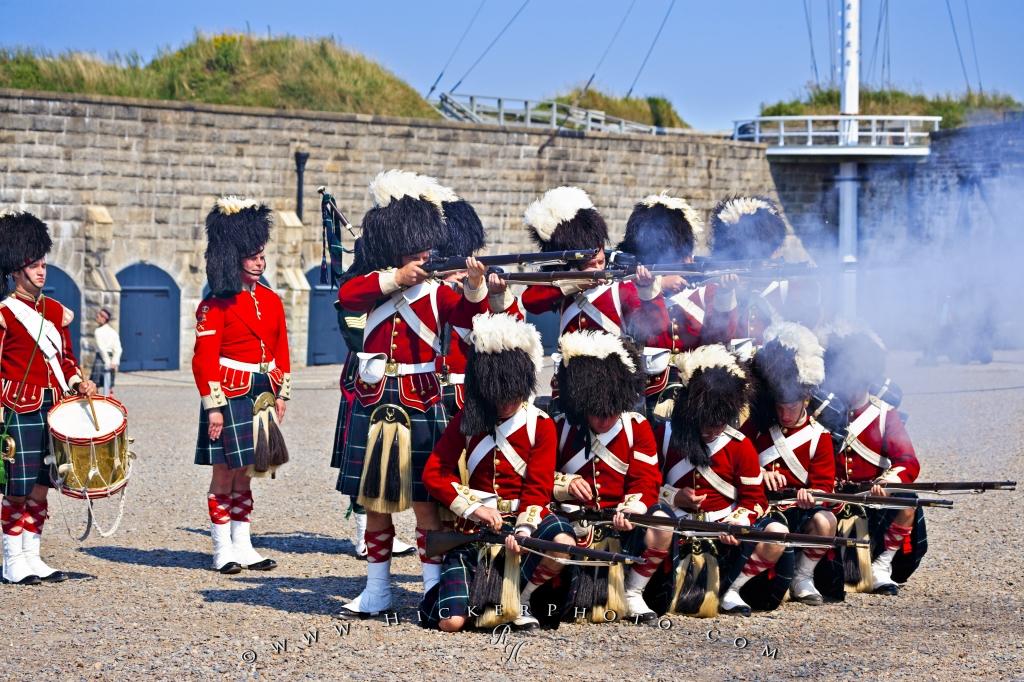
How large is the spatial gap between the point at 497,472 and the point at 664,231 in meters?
2.18

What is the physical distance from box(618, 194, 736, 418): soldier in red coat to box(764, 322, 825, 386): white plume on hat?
2.09 ft

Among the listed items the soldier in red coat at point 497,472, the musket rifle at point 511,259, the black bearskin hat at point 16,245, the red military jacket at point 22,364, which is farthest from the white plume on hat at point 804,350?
the black bearskin hat at point 16,245

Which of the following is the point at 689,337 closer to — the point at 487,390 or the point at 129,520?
the point at 487,390

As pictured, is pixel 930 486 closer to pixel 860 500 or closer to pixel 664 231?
pixel 860 500

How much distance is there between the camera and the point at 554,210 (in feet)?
24.0

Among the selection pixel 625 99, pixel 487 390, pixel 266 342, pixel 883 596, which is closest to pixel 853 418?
pixel 883 596

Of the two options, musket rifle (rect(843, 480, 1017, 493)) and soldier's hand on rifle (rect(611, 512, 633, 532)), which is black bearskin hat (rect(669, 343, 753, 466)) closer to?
soldier's hand on rifle (rect(611, 512, 633, 532))

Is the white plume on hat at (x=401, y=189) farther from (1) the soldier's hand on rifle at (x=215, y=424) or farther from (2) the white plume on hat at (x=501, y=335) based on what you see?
(1) the soldier's hand on rifle at (x=215, y=424)

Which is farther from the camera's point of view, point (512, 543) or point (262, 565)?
point (262, 565)

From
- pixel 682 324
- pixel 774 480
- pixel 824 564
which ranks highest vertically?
pixel 682 324

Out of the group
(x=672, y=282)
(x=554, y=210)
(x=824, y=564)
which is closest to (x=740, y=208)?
(x=672, y=282)

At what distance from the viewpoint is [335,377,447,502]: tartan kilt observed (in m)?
6.21

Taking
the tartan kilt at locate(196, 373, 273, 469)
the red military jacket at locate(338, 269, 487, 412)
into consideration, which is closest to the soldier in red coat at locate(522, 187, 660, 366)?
the red military jacket at locate(338, 269, 487, 412)

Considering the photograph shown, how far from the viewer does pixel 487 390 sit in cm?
591
